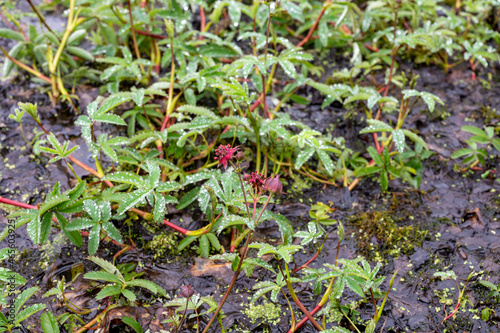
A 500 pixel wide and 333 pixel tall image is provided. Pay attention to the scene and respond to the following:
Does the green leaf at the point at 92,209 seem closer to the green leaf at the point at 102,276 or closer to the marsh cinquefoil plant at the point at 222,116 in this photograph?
the marsh cinquefoil plant at the point at 222,116

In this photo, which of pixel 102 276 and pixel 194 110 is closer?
pixel 102 276

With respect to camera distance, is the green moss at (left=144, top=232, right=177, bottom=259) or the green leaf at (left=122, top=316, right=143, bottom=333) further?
the green moss at (left=144, top=232, right=177, bottom=259)

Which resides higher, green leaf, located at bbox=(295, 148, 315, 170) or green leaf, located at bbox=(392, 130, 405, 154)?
green leaf, located at bbox=(392, 130, 405, 154)

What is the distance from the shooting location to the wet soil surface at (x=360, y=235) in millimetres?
1646

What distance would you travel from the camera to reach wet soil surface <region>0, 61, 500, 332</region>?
1646mm

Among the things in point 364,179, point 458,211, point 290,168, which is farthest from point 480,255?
→ point 290,168

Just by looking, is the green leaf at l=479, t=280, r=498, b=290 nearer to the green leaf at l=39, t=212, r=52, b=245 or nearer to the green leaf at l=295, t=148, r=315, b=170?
the green leaf at l=295, t=148, r=315, b=170

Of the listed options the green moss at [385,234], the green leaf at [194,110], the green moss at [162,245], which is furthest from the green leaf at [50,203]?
the green moss at [385,234]

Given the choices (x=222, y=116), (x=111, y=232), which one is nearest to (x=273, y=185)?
(x=111, y=232)

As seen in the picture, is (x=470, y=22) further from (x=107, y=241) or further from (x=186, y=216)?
(x=107, y=241)

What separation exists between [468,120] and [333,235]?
1.32 m

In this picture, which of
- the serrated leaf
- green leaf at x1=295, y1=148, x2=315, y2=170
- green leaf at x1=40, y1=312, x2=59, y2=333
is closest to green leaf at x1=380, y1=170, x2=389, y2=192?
green leaf at x1=295, y1=148, x2=315, y2=170

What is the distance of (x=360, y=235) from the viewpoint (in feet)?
6.44

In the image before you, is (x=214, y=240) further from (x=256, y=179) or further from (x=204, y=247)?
(x=256, y=179)
